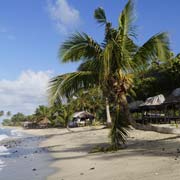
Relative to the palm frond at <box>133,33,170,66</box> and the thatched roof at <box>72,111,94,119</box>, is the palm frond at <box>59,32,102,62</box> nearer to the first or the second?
the palm frond at <box>133,33,170,66</box>

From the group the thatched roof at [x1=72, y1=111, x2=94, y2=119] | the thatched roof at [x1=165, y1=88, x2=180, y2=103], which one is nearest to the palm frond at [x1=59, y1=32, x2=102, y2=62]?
the thatched roof at [x1=165, y1=88, x2=180, y2=103]

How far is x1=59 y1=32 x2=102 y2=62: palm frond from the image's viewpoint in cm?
1214

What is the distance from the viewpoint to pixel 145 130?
17297 millimetres

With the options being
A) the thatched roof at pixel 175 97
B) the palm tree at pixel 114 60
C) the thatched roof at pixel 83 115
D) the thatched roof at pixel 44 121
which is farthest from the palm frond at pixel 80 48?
the thatched roof at pixel 44 121

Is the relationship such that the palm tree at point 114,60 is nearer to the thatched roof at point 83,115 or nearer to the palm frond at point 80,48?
the palm frond at point 80,48

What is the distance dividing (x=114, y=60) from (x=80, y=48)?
1457mm

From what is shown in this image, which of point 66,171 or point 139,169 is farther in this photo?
point 66,171

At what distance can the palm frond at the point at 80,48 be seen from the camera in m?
12.1

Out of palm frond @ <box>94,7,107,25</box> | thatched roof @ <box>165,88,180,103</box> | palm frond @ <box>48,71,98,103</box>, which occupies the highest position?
palm frond @ <box>94,7,107,25</box>

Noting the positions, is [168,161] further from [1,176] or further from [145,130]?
[145,130]

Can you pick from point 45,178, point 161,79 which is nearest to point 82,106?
point 161,79

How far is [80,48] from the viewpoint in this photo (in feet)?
40.3

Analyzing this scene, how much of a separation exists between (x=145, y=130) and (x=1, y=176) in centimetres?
918

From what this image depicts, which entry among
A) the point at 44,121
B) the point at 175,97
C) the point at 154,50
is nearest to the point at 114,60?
the point at 154,50
